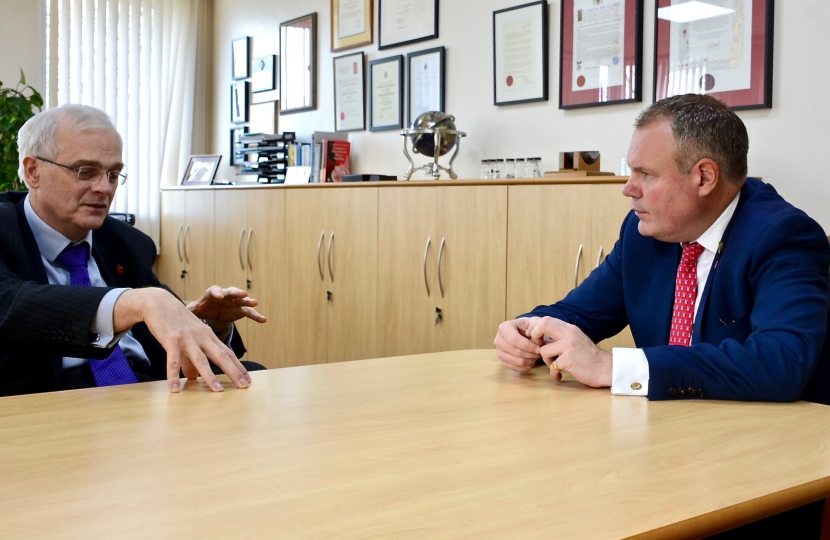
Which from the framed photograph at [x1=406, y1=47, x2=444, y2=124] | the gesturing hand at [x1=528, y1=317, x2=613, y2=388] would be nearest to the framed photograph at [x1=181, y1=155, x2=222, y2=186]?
the framed photograph at [x1=406, y1=47, x2=444, y2=124]

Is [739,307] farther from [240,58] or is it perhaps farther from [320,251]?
[240,58]

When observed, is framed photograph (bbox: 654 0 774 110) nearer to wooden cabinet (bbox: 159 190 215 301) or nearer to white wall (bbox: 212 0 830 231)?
white wall (bbox: 212 0 830 231)

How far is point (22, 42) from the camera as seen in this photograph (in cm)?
595

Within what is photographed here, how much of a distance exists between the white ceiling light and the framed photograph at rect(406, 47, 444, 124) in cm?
143

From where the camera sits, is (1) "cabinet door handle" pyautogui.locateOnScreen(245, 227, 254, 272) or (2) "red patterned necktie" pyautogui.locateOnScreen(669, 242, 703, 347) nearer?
(2) "red patterned necktie" pyautogui.locateOnScreen(669, 242, 703, 347)

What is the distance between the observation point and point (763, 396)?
1486 mm

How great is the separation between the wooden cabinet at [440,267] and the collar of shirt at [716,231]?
171 cm

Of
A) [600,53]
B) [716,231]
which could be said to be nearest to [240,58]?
[600,53]

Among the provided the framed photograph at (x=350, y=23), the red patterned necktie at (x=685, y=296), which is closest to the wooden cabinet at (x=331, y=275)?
the framed photograph at (x=350, y=23)

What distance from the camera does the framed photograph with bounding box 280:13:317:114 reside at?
18.4 ft

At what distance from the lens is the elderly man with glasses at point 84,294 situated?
5.14 feet

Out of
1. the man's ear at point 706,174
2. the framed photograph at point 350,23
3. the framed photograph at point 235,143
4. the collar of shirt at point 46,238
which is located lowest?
the collar of shirt at point 46,238

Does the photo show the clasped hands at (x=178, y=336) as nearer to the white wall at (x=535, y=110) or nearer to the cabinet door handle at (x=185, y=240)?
the white wall at (x=535, y=110)

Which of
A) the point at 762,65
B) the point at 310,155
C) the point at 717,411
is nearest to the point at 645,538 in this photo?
the point at 717,411
